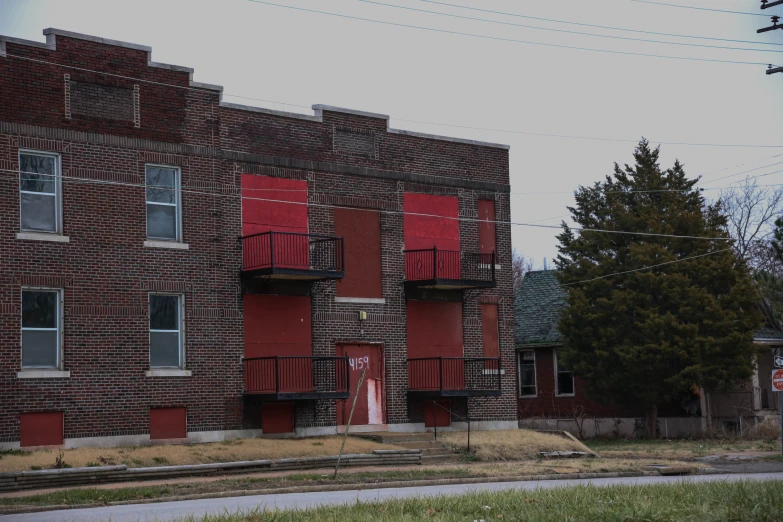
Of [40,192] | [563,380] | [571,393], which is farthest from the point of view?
[563,380]

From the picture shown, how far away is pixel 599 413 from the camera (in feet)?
140

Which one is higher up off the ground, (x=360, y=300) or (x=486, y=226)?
(x=486, y=226)

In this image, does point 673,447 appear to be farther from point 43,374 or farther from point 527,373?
point 43,374

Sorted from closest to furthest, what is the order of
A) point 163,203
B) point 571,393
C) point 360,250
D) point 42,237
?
point 42,237 → point 163,203 → point 360,250 → point 571,393

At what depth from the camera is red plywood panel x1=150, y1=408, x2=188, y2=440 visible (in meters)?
27.5

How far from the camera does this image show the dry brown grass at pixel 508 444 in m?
29.7

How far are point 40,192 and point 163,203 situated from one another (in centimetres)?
326

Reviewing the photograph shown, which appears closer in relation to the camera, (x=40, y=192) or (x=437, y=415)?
(x=40, y=192)

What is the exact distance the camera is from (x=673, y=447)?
33906mm

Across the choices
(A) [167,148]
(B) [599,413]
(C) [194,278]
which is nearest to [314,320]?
(C) [194,278]

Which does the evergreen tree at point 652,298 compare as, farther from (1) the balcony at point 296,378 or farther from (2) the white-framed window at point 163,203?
(2) the white-framed window at point 163,203

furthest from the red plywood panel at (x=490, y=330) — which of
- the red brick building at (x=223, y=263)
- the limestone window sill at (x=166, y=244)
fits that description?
the limestone window sill at (x=166, y=244)

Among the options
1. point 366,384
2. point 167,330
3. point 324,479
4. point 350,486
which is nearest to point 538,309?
point 366,384

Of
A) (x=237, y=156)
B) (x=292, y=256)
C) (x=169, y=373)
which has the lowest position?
(x=169, y=373)
